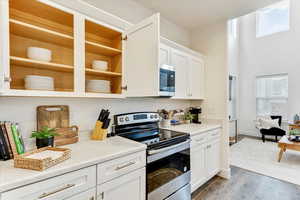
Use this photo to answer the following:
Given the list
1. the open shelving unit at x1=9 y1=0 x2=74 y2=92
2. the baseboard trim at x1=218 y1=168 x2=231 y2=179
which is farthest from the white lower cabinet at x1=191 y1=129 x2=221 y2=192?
the open shelving unit at x1=9 y1=0 x2=74 y2=92

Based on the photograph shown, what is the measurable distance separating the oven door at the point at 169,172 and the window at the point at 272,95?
17.2 ft

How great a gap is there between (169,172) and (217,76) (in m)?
1.94

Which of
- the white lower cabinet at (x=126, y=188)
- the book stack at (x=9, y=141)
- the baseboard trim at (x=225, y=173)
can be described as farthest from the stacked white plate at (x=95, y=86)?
the baseboard trim at (x=225, y=173)

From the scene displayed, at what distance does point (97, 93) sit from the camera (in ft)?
5.28

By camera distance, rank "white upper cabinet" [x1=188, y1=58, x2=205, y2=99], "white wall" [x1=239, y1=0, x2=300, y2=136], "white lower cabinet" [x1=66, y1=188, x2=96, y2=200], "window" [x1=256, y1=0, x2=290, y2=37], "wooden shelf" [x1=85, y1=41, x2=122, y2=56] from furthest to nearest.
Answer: "window" [x1=256, y1=0, x2=290, y2=37] → "white wall" [x1=239, y1=0, x2=300, y2=136] → "white upper cabinet" [x1=188, y1=58, x2=205, y2=99] → "wooden shelf" [x1=85, y1=41, x2=122, y2=56] → "white lower cabinet" [x1=66, y1=188, x2=96, y2=200]

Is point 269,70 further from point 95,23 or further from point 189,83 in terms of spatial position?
point 95,23

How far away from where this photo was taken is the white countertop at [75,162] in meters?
0.87

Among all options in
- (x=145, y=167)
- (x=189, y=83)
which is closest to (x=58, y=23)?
(x=145, y=167)

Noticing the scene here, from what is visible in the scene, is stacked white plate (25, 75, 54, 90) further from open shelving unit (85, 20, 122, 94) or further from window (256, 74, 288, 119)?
window (256, 74, 288, 119)

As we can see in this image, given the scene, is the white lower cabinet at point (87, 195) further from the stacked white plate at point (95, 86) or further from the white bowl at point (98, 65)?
the white bowl at point (98, 65)

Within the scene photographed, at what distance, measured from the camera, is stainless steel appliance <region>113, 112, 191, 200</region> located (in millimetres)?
1555

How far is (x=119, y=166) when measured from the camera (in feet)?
4.23

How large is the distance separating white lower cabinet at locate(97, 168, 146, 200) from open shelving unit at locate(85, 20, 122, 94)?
0.94 meters

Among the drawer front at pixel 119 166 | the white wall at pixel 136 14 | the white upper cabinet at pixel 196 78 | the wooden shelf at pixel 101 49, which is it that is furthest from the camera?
the white upper cabinet at pixel 196 78
